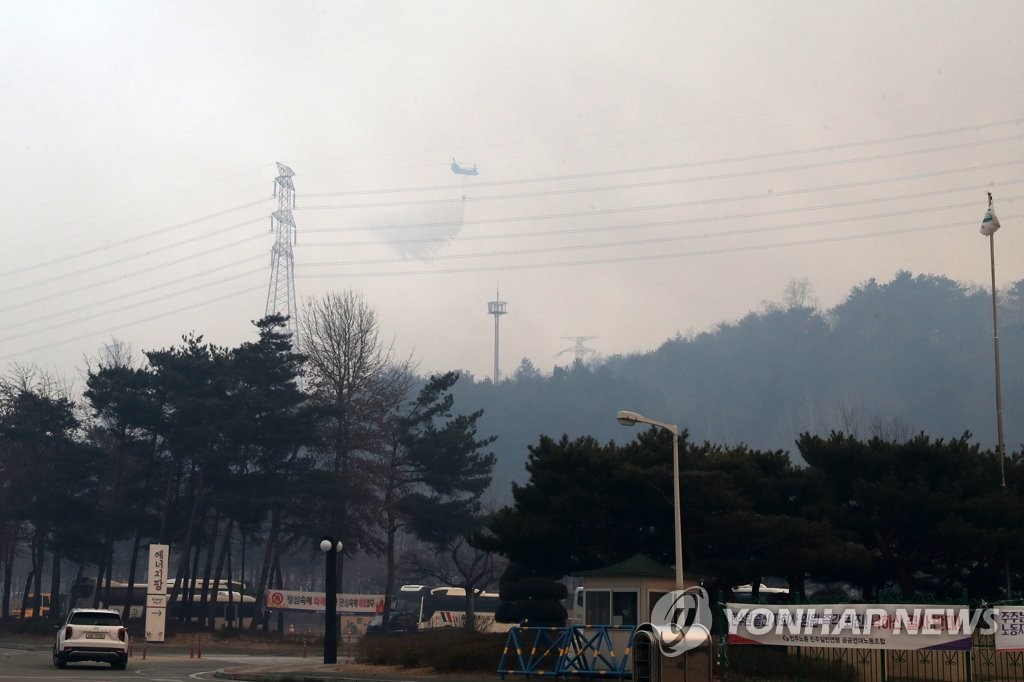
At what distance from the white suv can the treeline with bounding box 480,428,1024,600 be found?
14077 mm

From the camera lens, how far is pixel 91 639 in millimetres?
36219

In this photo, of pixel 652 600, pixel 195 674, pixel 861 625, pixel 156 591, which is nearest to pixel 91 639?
pixel 195 674

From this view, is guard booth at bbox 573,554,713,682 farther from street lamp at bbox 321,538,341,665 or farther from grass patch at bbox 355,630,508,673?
street lamp at bbox 321,538,341,665

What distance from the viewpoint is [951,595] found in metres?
44.4

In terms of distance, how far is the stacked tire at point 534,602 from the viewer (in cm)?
4403

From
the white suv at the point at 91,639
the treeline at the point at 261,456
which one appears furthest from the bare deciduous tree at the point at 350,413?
the white suv at the point at 91,639

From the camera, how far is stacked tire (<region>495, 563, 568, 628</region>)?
44.0 meters

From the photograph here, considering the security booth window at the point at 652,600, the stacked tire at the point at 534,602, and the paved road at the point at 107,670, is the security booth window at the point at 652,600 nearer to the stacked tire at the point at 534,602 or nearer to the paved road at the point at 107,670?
the stacked tire at the point at 534,602

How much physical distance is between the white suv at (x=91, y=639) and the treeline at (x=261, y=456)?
3844 centimetres

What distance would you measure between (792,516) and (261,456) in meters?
44.0

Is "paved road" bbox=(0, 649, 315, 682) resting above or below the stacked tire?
below

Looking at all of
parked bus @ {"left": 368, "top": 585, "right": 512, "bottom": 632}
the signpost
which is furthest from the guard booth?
parked bus @ {"left": 368, "top": 585, "right": 512, "bottom": 632}

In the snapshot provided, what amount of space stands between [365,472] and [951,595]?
43.1 m

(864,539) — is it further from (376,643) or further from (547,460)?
(376,643)
